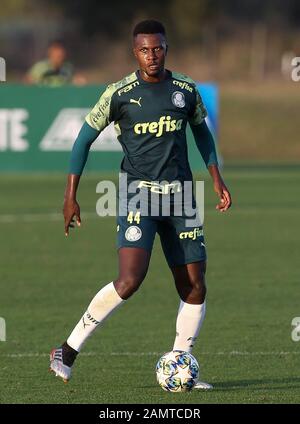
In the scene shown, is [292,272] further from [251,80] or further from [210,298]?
[251,80]

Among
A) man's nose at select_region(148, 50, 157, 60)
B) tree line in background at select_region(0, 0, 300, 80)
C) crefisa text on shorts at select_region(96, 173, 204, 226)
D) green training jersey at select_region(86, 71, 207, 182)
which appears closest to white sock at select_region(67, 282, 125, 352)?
crefisa text on shorts at select_region(96, 173, 204, 226)

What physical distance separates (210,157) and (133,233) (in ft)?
2.78

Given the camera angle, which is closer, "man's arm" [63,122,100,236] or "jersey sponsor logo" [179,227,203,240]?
"man's arm" [63,122,100,236]

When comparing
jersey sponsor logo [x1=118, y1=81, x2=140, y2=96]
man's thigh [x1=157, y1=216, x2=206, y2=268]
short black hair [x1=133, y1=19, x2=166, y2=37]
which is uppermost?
short black hair [x1=133, y1=19, x2=166, y2=37]

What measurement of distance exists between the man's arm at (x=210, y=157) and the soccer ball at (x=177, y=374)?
3.68 ft

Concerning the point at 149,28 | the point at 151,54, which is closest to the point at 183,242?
the point at 151,54

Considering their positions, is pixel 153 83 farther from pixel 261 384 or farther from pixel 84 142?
pixel 261 384

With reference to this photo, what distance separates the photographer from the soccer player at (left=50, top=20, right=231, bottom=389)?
29.5 feet

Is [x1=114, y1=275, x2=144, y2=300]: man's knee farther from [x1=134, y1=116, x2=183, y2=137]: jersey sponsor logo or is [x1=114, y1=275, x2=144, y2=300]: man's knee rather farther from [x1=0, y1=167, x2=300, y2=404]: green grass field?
[x1=134, y1=116, x2=183, y2=137]: jersey sponsor logo

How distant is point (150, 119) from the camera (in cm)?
900

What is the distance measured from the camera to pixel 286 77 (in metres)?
44.7

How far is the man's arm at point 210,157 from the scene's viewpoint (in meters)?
9.27
